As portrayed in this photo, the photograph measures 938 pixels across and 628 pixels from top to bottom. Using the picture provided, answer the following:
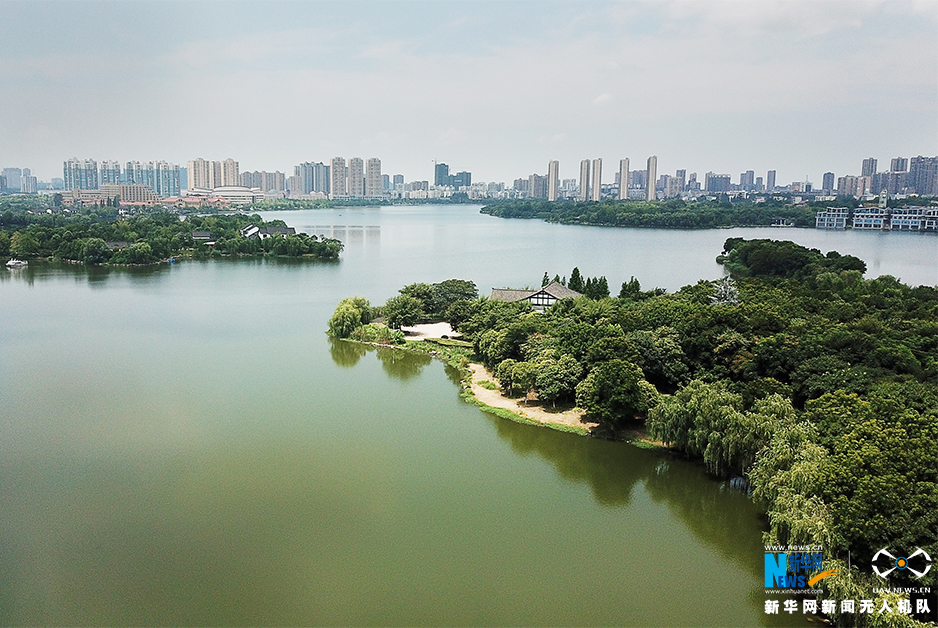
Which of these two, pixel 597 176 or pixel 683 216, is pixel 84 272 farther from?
pixel 597 176

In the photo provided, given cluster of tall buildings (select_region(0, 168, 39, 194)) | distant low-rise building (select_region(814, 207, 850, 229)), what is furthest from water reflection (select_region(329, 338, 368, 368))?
cluster of tall buildings (select_region(0, 168, 39, 194))

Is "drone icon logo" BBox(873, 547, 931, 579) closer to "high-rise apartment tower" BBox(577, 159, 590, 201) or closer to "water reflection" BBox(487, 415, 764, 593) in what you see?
"water reflection" BBox(487, 415, 764, 593)

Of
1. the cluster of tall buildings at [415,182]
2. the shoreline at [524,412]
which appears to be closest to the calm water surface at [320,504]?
the shoreline at [524,412]

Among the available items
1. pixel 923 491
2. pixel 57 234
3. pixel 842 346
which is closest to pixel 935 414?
pixel 923 491

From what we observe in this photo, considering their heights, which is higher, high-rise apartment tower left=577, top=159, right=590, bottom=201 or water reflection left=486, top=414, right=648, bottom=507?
high-rise apartment tower left=577, top=159, right=590, bottom=201

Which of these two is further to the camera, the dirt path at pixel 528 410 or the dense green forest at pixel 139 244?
the dense green forest at pixel 139 244

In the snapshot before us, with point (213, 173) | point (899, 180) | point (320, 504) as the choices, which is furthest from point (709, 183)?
point (320, 504)

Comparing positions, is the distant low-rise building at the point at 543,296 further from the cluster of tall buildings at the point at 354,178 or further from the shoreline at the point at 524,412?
the cluster of tall buildings at the point at 354,178
